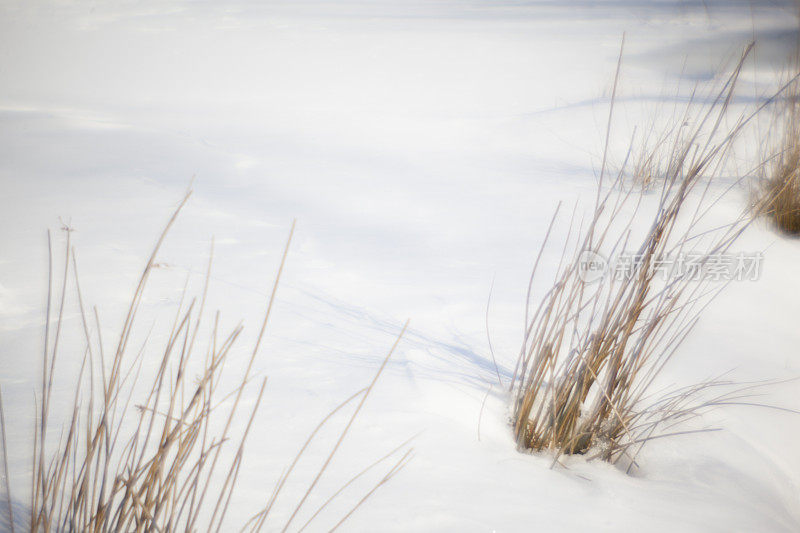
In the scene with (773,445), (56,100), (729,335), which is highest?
(56,100)

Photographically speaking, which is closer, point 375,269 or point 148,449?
point 148,449

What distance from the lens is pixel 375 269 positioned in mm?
1672

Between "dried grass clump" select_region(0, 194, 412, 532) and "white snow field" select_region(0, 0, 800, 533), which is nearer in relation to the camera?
"dried grass clump" select_region(0, 194, 412, 532)

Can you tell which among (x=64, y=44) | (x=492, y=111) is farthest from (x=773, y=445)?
(x=64, y=44)

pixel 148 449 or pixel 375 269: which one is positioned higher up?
pixel 375 269

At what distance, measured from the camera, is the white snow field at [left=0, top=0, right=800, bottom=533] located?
821 millimetres

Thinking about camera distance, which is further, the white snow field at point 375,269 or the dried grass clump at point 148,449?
the white snow field at point 375,269

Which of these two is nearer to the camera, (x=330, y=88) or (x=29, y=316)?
(x=29, y=316)

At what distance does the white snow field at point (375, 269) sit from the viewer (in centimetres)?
82

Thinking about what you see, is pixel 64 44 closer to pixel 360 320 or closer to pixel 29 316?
pixel 29 316

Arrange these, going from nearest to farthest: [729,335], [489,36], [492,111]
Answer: [729,335]
[492,111]
[489,36]

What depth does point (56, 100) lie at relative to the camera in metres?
3.59

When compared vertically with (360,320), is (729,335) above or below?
above

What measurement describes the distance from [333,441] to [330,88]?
15.0ft
